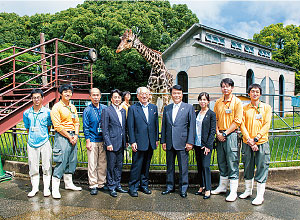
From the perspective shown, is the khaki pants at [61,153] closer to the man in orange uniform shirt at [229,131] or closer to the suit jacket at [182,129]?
the suit jacket at [182,129]

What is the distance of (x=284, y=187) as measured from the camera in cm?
503

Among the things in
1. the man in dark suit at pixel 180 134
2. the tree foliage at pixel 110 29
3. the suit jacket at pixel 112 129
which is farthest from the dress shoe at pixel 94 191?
the tree foliage at pixel 110 29

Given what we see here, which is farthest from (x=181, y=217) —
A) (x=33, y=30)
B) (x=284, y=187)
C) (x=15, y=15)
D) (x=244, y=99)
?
(x=15, y=15)

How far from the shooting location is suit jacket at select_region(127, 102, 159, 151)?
4.62m

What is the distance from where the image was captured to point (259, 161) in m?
4.25

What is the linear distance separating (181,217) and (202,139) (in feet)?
4.52

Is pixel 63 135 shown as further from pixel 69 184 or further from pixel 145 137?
pixel 145 137

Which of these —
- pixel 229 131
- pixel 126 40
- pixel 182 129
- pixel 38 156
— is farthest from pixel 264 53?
pixel 38 156

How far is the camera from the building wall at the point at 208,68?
15.3 meters

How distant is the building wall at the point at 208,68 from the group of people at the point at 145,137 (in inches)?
383

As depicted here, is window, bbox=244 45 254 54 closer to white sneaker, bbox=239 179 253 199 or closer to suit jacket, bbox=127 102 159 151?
white sneaker, bbox=239 179 253 199

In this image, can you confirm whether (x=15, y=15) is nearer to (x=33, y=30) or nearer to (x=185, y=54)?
(x=33, y=30)

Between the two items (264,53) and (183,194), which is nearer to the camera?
(183,194)

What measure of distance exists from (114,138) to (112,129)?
0.17 m
